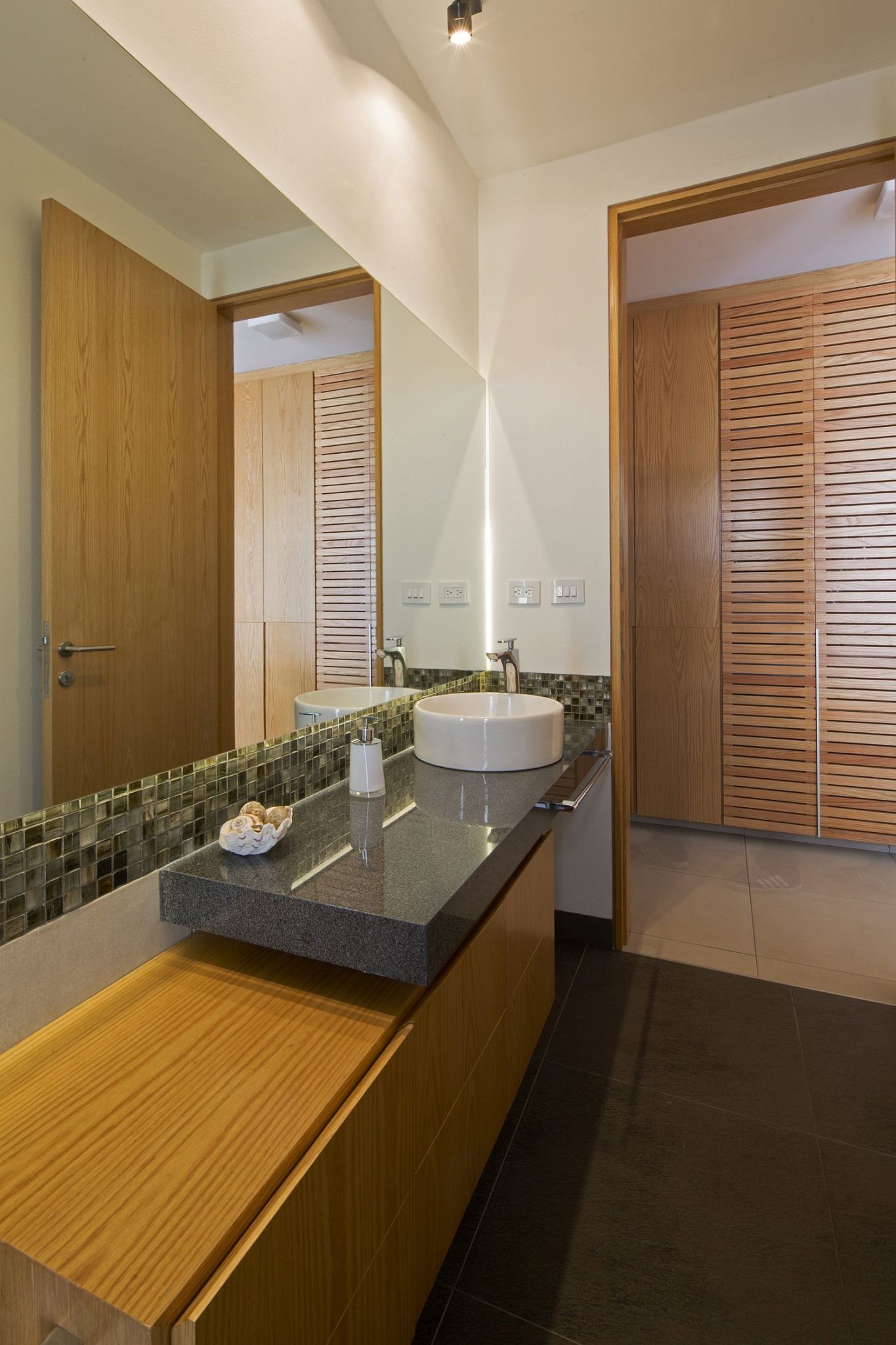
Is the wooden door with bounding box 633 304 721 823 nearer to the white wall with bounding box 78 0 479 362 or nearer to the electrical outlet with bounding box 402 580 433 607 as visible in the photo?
the white wall with bounding box 78 0 479 362

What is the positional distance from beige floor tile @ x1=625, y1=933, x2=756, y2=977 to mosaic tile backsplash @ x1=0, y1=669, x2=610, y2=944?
4.58ft

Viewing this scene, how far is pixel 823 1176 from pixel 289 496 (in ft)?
5.93

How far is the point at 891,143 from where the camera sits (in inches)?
78.3

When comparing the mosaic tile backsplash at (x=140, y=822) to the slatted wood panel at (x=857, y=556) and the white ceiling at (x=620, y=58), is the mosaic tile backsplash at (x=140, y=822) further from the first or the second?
the slatted wood panel at (x=857, y=556)

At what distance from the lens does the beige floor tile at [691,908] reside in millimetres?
2445

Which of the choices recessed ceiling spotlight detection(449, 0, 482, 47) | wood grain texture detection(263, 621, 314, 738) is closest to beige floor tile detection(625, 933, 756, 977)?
wood grain texture detection(263, 621, 314, 738)

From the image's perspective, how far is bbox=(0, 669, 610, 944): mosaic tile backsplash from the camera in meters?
0.87

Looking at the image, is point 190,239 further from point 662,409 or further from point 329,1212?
point 662,409

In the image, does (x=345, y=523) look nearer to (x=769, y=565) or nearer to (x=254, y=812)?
(x=254, y=812)

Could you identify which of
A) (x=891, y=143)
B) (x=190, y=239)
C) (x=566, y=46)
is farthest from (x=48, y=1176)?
(x=891, y=143)

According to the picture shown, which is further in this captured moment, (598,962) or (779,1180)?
(598,962)

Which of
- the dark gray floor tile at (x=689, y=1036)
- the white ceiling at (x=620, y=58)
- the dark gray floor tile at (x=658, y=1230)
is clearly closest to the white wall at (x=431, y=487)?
the white ceiling at (x=620, y=58)

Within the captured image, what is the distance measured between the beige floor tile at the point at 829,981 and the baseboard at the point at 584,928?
497 mm

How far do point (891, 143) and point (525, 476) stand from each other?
1.40m
